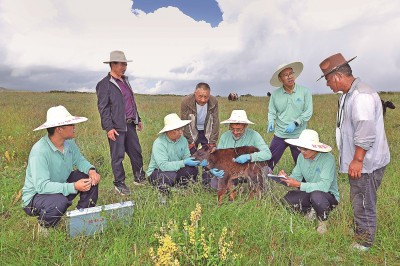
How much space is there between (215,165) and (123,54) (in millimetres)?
2485

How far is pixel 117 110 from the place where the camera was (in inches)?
218

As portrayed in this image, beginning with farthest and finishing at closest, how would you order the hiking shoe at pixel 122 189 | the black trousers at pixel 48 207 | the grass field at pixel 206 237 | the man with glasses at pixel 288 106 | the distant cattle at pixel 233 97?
the distant cattle at pixel 233 97 < the man with glasses at pixel 288 106 < the hiking shoe at pixel 122 189 < the black trousers at pixel 48 207 < the grass field at pixel 206 237

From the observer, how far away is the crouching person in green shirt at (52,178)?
371cm

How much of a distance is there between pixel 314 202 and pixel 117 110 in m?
3.37

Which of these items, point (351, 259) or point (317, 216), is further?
point (317, 216)

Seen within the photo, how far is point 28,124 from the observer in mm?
10258

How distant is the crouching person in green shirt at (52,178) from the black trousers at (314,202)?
2534 mm

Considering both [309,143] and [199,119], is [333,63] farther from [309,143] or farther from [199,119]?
[199,119]

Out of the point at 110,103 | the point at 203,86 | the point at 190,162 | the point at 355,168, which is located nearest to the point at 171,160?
the point at 190,162

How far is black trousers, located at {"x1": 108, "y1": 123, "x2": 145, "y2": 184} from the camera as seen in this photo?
18.6 ft

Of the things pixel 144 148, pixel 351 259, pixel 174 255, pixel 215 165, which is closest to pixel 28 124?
pixel 144 148

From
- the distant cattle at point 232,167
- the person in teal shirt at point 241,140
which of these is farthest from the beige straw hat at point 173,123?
the person in teal shirt at point 241,140

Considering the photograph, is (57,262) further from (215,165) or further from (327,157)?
(327,157)

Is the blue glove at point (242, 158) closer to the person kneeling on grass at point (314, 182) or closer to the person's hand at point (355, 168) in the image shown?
the person kneeling on grass at point (314, 182)
